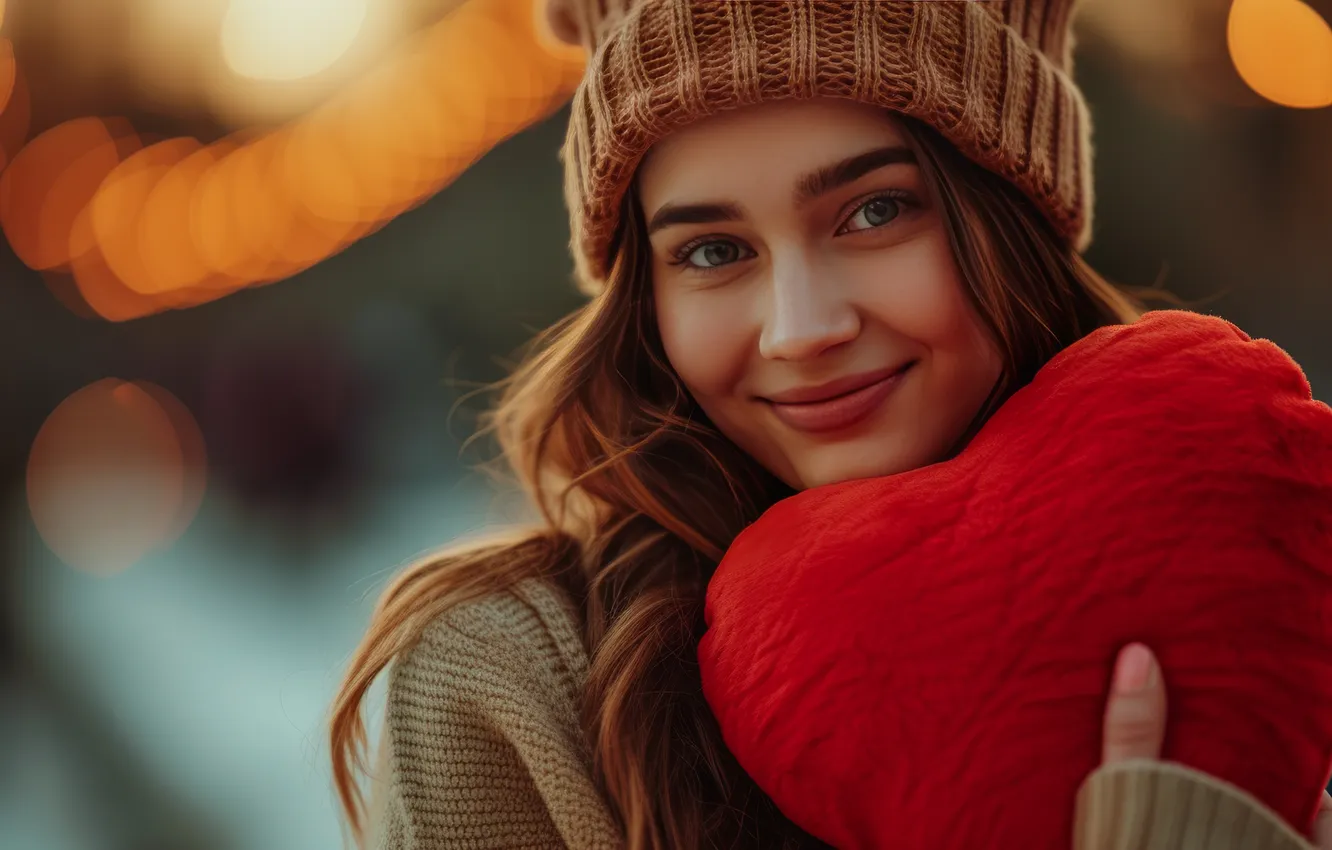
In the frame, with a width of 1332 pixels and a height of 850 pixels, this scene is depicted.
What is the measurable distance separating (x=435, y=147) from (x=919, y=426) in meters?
1.65

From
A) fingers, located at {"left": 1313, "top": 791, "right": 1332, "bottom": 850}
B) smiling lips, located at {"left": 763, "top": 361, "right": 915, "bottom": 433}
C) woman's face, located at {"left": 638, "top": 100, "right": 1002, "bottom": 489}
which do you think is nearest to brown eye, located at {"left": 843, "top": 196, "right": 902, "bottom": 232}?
woman's face, located at {"left": 638, "top": 100, "right": 1002, "bottom": 489}

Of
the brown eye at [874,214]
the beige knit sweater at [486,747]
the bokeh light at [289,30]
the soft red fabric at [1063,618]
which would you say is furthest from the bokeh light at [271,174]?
the soft red fabric at [1063,618]

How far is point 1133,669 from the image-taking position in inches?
20.9

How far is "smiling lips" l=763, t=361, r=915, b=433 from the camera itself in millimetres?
736

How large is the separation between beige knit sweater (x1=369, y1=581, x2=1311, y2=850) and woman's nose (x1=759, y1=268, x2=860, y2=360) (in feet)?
0.94

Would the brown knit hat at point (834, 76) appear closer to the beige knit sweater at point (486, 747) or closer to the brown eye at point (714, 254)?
the brown eye at point (714, 254)

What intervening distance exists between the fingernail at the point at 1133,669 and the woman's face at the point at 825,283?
0.77 ft

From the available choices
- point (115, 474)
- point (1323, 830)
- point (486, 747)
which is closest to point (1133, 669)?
point (1323, 830)

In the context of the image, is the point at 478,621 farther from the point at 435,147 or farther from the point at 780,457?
the point at 435,147

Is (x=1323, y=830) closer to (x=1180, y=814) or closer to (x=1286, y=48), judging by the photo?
(x=1180, y=814)

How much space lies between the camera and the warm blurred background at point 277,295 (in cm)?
158

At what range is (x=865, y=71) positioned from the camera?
2.27ft

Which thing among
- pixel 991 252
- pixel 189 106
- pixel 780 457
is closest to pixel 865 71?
pixel 991 252

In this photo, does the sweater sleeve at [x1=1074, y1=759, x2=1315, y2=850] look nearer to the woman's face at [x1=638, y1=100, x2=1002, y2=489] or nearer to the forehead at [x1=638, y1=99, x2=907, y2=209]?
the woman's face at [x1=638, y1=100, x2=1002, y2=489]
